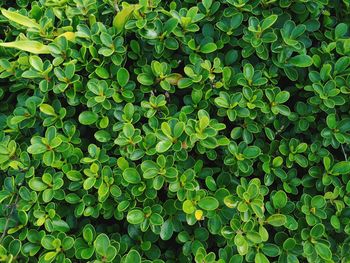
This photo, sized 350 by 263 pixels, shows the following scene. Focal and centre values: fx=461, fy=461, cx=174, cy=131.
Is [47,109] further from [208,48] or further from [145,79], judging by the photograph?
[208,48]

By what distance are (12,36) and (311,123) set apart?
131 cm

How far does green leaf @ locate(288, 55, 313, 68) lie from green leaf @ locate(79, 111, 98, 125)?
2.52ft

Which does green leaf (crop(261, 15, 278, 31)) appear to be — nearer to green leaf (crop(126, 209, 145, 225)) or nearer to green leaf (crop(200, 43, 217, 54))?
green leaf (crop(200, 43, 217, 54))

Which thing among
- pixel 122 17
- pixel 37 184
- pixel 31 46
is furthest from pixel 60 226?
pixel 122 17

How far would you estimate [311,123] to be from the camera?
178 cm

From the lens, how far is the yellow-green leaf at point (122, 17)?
1727mm

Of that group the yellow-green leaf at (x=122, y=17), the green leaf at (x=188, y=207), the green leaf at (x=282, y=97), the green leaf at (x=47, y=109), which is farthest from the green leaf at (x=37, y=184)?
the green leaf at (x=282, y=97)

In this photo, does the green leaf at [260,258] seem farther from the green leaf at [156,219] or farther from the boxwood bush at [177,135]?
the green leaf at [156,219]

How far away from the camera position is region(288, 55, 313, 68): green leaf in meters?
1.71

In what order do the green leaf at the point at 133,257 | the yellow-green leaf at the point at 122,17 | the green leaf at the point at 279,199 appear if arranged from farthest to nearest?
the yellow-green leaf at the point at 122,17 → the green leaf at the point at 279,199 → the green leaf at the point at 133,257

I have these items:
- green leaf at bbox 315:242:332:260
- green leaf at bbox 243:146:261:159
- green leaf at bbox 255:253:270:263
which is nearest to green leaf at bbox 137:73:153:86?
green leaf at bbox 243:146:261:159

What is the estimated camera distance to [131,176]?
5.25 ft

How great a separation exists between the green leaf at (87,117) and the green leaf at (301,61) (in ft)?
2.52

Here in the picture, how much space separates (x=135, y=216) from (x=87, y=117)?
41 centimetres
